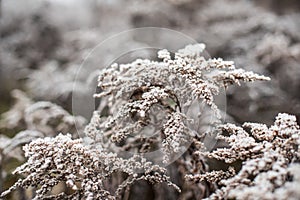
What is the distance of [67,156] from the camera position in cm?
143

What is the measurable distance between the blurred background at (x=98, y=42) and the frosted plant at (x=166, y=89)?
25.2 inches

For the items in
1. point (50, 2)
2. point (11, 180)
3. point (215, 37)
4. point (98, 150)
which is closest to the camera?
point (98, 150)

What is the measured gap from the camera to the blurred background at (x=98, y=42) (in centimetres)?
283

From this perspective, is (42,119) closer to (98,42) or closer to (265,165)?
(265,165)

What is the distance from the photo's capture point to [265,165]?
3.74 ft

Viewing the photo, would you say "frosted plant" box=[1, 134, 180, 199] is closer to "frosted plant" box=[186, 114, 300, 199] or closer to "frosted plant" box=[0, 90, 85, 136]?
"frosted plant" box=[186, 114, 300, 199]

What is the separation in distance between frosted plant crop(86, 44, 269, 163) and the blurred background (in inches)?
25.2

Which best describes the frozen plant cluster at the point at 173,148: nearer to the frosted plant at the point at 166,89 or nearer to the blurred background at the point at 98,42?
the frosted plant at the point at 166,89

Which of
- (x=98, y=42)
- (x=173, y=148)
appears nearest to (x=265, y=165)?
(x=173, y=148)

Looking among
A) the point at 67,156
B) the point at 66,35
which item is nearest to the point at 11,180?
the point at 67,156

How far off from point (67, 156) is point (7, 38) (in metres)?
4.37

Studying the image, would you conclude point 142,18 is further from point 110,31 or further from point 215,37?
point 215,37

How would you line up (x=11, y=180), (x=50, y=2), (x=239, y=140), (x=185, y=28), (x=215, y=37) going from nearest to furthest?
1. (x=239, y=140)
2. (x=11, y=180)
3. (x=215, y=37)
4. (x=185, y=28)
5. (x=50, y=2)

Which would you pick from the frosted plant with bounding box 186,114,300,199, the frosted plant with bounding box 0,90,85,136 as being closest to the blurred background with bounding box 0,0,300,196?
the frosted plant with bounding box 0,90,85,136
